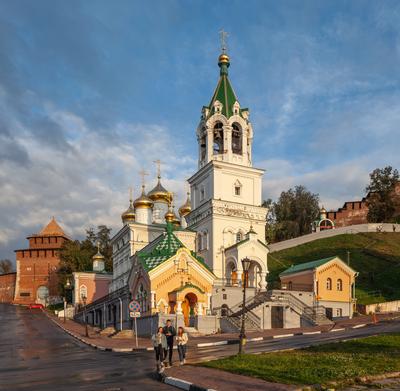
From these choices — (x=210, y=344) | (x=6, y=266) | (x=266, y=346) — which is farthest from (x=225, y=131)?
(x=6, y=266)

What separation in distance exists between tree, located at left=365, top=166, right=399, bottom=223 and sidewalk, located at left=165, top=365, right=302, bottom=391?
2731 inches

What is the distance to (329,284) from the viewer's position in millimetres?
40312

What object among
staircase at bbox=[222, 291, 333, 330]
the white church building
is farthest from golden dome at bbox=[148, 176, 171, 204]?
staircase at bbox=[222, 291, 333, 330]

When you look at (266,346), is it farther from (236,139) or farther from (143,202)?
(143,202)

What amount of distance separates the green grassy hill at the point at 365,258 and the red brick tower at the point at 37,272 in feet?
132

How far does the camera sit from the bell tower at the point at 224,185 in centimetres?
4347

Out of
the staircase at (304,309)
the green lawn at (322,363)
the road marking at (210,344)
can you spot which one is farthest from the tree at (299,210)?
the green lawn at (322,363)

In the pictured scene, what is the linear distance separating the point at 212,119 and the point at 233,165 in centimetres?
438

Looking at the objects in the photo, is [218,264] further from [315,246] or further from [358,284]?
[315,246]

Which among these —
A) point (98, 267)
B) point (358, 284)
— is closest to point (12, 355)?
point (358, 284)

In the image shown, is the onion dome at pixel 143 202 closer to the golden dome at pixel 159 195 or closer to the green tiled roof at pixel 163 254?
the golden dome at pixel 159 195

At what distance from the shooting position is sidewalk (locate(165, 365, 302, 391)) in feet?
34.9

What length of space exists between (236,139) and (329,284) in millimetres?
14933

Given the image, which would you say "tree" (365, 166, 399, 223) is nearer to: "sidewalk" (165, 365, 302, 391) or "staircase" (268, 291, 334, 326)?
"staircase" (268, 291, 334, 326)
